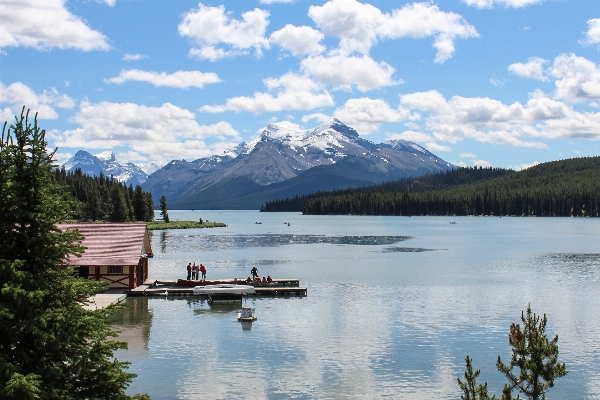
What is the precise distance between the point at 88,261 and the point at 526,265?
2443 inches

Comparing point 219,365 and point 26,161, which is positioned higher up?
point 26,161

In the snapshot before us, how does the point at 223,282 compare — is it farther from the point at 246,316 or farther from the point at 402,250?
the point at 402,250

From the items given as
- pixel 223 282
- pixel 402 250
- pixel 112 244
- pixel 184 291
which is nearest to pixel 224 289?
pixel 184 291

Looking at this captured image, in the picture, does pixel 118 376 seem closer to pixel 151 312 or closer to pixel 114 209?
pixel 151 312

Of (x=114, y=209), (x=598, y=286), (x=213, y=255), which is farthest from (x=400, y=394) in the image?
(x=114, y=209)

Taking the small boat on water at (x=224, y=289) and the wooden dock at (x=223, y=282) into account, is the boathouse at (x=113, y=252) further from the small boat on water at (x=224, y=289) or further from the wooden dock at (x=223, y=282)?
the small boat on water at (x=224, y=289)

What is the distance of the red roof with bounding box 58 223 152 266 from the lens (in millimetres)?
55156

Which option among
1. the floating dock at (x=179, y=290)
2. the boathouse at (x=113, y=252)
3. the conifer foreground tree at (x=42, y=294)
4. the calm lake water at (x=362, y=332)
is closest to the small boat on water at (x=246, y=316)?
the calm lake water at (x=362, y=332)

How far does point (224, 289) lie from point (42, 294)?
1765 inches

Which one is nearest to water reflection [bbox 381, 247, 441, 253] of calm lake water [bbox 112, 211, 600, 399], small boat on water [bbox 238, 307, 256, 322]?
calm lake water [bbox 112, 211, 600, 399]

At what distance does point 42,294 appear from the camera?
1456 centimetres

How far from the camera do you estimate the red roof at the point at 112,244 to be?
2172 inches

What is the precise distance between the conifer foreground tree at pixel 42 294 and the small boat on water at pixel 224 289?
140 ft

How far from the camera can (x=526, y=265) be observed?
89562 mm
